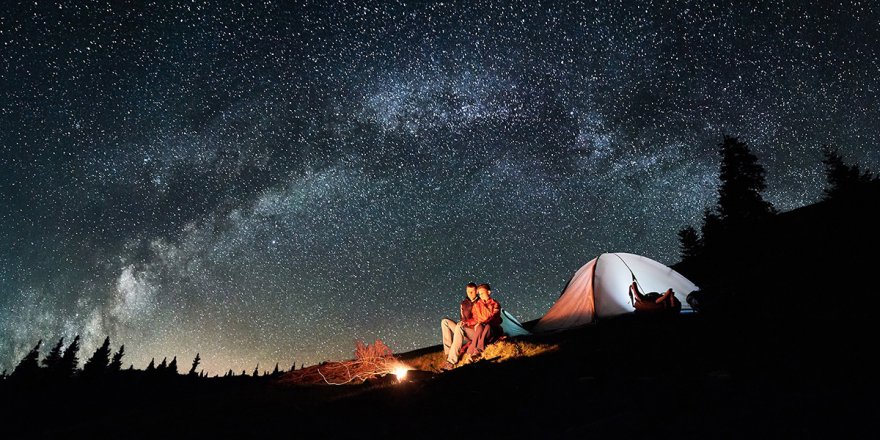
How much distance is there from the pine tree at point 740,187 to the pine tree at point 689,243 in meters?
3.53

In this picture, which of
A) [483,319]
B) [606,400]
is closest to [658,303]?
[483,319]

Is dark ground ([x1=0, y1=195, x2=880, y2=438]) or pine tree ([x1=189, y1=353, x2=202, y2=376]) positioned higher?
pine tree ([x1=189, y1=353, x2=202, y2=376])

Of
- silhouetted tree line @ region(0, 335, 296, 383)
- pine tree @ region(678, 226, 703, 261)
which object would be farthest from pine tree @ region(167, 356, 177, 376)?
pine tree @ region(678, 226, 703, 261)

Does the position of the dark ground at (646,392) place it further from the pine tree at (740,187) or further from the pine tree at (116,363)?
the pine tree at (116,363)

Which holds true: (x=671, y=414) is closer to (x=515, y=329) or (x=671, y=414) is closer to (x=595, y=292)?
(x=595, y=292)

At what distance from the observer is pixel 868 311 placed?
19.8 feet

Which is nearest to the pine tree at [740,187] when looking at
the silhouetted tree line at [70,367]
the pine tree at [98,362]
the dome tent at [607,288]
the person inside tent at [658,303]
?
the dome tent at [607,288]

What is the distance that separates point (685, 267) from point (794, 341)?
21350mm

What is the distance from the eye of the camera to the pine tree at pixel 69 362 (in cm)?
6978

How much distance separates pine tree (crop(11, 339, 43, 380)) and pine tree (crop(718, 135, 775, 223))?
3719 inches

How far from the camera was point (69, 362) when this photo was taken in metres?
72.1

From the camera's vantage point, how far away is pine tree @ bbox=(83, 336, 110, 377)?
2773 inches

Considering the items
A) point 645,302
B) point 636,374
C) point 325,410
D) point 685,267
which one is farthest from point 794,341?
point 685,267

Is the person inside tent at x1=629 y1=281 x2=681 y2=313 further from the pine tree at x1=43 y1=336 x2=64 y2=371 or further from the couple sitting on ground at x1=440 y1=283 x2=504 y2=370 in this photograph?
the pine tree at x1=43 y1=336 x2=64 y2=371
